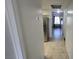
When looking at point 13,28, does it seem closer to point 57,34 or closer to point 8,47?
point 8,47

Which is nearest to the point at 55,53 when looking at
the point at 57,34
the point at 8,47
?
the point at 8,47

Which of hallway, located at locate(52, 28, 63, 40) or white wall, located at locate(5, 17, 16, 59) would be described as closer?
white wall, located at locate(5, 17, 16, 59)

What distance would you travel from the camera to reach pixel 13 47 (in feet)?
8.44

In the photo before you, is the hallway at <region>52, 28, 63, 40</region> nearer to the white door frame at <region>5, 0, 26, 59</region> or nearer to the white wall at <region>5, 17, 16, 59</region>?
the white door frame at <region>5, 0, 26, 59</region>

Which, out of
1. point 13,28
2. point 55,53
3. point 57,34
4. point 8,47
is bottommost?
point 55,53

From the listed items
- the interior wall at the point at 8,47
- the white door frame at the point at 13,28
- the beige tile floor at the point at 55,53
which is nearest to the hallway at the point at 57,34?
the beige tile floor at the point at 55,53

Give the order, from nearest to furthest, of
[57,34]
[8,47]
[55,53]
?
[8,47] → [55,53] → [57,34]

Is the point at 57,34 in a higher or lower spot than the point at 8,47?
lower

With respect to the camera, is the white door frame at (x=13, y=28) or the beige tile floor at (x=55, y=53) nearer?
the white door frame at (x=13, y=28)

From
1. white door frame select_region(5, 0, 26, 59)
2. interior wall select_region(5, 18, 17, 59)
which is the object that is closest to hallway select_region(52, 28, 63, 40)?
white door frame select_region(5, 0, 26, 59)

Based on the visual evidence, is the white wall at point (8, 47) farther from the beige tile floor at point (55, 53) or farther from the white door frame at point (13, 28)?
the beige tile floor at point (55, 53)
